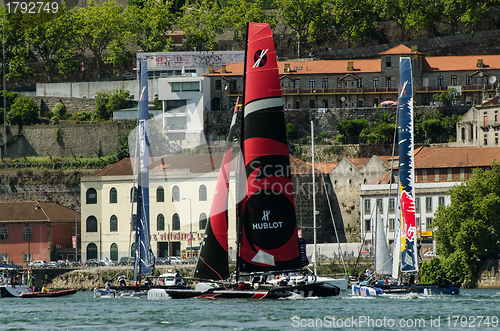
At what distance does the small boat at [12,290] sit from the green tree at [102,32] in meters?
55.1

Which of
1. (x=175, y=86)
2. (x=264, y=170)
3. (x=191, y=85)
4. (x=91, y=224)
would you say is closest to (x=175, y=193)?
(x=91, y=224)

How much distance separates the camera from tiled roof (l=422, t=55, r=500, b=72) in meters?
105

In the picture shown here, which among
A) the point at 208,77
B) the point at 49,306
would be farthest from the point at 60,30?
the point at 49,306

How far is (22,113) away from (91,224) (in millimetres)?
24268

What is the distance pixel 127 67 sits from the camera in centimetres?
12312

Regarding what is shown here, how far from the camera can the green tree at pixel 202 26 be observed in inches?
4747

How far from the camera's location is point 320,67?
107m

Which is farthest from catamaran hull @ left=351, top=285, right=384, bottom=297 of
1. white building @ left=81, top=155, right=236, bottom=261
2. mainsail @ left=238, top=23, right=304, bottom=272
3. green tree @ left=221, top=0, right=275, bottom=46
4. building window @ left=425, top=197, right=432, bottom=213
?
green tree @ left=221, top=0, right=275, bottom=46

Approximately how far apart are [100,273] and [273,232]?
126ft

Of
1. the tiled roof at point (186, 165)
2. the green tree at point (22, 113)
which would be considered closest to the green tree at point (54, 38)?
the green tree at point (22, 113)

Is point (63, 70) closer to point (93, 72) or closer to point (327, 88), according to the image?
point (93, 72)

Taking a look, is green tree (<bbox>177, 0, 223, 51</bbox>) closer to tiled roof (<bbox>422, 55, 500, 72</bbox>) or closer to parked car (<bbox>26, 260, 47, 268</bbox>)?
tiled roof (<bbox>422, 55, 500, 72</bbox>)

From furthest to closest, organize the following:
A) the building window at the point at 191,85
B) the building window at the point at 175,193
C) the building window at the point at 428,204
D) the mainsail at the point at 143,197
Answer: the building window at the point at 191,85, the building window at the point at 175,193, the building window at the point at 428,204, the mainsail at the point at 143,197

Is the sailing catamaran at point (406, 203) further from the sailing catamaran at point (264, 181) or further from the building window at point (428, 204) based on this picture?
the building window at point (428, 204)
